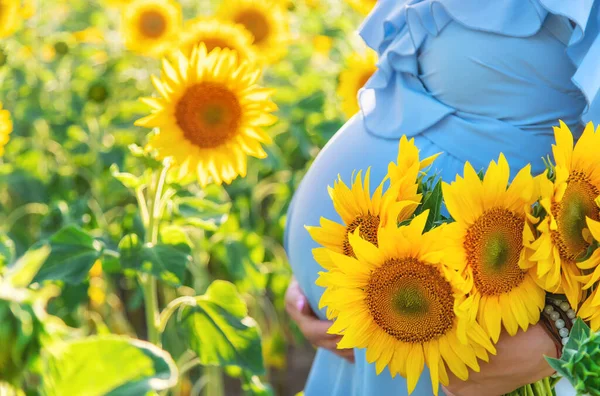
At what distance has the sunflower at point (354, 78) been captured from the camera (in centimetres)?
170

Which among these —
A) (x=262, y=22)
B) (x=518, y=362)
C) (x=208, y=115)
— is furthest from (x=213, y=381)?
(x=518, y=362)

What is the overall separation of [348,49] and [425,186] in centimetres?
174

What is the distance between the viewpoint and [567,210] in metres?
Result: 0.65

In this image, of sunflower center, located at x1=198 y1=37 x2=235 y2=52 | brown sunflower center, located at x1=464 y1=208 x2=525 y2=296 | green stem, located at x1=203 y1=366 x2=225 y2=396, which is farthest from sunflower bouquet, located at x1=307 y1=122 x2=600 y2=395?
green stem, located at x1=203 y1=366 x2=225 y2=396

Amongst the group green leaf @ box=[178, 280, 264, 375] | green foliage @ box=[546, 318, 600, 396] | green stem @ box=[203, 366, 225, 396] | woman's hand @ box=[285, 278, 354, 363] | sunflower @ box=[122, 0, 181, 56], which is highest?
green foliage @ box=[546, 318, 600, 396]

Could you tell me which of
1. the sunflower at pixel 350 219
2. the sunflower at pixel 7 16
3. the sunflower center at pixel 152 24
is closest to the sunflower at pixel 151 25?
the sunflower center at pixel 152 24

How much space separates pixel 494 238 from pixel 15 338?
1.31ft

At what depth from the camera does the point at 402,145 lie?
692mm

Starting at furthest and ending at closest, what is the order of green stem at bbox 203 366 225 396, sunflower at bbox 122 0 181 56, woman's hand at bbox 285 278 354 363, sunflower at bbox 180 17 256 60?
sunflower at bbox 122 0 181 56
green stem at bbox 203 366 225 396
sunflower at bbox 180 17 256 60
woman's hand at bbox 285 278 354 363

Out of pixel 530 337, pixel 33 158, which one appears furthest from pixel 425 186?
pixel 33 158

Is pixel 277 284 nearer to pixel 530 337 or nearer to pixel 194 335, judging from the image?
pixel 194 335

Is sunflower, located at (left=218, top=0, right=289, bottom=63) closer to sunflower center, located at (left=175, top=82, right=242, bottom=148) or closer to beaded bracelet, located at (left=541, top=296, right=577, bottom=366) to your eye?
sunflower center, located at (left=175, top=82, right=242, bottom=148)

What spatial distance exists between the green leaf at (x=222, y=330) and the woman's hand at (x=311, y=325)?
0.08 meters

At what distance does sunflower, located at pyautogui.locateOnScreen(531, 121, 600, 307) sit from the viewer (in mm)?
637
